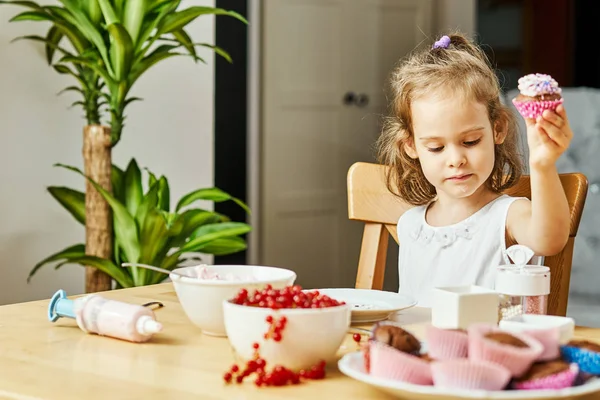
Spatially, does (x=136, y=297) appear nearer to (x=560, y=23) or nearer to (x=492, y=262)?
(x=492, y=262)

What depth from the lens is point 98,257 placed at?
2.75 m

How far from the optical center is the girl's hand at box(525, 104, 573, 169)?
1226 mm

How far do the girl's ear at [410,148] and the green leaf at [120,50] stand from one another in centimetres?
109

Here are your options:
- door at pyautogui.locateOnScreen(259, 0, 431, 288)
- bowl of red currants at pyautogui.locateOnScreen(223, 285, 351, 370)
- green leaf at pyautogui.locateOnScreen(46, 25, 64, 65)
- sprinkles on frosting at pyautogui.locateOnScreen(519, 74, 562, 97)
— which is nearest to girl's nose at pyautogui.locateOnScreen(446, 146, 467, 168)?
sprinkles on frosting at pyautogui.locateOnScreen(519, 74, 562, 97)

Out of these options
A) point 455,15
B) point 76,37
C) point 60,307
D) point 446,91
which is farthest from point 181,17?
point 455,15

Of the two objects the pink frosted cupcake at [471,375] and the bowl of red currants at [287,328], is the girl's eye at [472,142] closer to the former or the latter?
the bowl of red currants at [287,328]

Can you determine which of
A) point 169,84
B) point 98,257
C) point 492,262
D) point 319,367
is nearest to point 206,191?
point 98,257

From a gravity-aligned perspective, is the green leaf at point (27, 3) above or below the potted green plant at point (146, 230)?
above

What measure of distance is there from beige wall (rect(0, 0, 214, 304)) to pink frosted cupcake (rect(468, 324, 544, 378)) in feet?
8.18

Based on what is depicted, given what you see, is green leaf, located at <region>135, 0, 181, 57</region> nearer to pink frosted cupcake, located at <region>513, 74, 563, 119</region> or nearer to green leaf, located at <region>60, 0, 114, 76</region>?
green leaf, located at <region>60, 0, 114, 76</region>

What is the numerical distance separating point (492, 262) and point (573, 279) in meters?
1.80

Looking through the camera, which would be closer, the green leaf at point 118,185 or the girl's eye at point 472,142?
the girl's eye at point 472,142

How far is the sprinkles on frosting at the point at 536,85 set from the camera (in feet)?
3.78

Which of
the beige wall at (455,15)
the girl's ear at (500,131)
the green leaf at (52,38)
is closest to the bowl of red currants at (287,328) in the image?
the girl's ear at (500,131)
